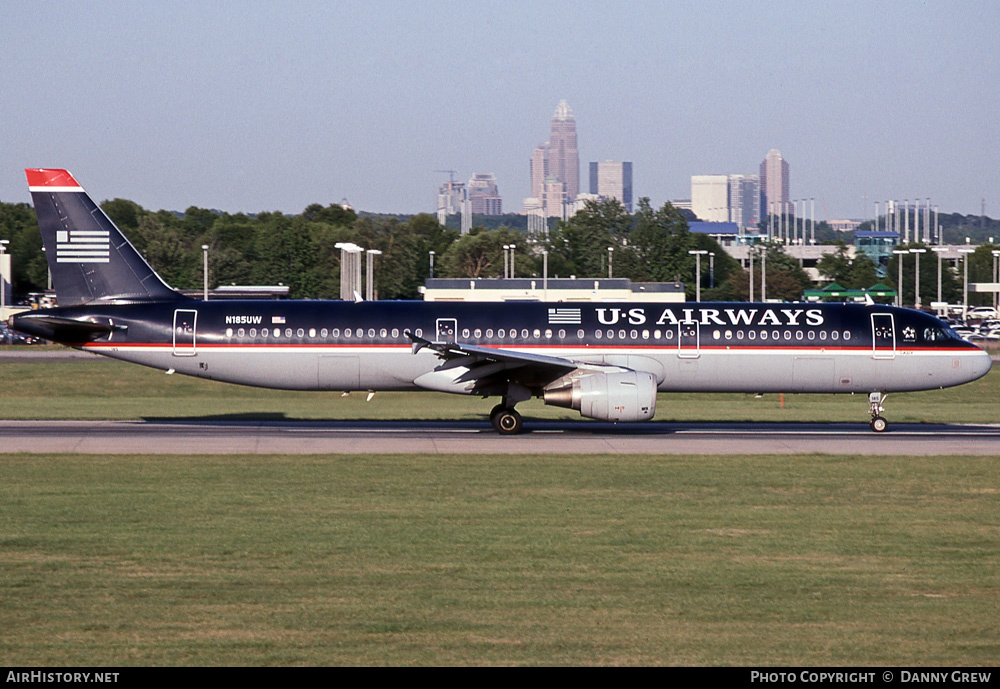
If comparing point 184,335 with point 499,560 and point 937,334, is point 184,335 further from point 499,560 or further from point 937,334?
point 937,334

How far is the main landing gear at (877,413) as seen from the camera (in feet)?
107

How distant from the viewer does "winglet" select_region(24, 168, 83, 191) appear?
32156mm

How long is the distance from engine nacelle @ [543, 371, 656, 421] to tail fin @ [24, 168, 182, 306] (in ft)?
39.9

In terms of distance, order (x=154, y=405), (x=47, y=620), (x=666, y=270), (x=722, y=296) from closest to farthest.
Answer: (x=47, y=620) < (x=154, y=405) < (x=722, y=296) < (x=666, y=270)

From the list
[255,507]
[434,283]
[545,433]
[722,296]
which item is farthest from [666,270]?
[255,507]

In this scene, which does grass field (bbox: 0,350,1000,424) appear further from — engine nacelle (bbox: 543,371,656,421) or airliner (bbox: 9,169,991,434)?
engine nacelle (bbox: 543,371,656,421)

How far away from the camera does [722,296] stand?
115m

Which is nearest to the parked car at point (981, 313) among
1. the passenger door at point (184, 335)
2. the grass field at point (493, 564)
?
the grass field at point (493, 564)

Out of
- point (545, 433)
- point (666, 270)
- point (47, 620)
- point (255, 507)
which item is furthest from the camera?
point (666, 270)

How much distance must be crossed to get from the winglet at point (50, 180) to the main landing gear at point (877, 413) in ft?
76.5

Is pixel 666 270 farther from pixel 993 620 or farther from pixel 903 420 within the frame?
pixel 993 620

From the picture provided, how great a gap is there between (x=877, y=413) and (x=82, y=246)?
23.0m

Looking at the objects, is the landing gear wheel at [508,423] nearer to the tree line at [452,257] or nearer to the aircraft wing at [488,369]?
the aircraft wing at [488,369]

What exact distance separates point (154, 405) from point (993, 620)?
109 ft
